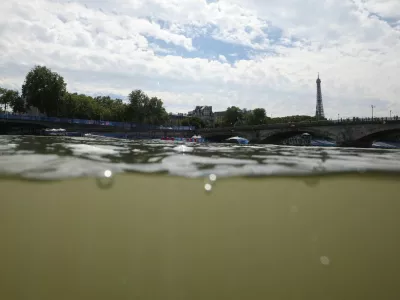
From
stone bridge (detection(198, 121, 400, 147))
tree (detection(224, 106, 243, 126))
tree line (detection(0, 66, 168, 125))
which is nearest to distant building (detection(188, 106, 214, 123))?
tree (detection(224, 106, 243, 126))

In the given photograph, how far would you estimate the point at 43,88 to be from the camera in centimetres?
7212

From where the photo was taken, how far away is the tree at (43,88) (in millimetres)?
71500

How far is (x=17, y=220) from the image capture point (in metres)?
2.81

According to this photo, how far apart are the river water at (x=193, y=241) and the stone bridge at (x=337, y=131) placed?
185ft

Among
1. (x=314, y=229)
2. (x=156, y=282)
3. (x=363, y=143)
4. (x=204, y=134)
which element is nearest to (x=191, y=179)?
(x=314, y=229)

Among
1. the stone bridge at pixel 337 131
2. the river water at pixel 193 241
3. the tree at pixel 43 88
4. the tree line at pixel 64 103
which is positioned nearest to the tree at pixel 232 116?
the tree line at pixel 64 103

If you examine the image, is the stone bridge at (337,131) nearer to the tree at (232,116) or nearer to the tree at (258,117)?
the tree at (258,117)

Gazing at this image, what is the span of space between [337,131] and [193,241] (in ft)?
211

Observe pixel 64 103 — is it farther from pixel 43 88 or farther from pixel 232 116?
pixel 232 116

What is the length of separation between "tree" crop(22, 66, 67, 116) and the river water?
77.2 meters

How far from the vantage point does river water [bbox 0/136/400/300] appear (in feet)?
6.05

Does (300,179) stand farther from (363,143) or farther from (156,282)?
(363,143)

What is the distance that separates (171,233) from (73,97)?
94.5 m

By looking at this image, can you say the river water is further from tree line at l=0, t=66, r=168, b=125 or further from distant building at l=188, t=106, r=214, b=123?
distant building at l=188, t=106, r=214, b=123
